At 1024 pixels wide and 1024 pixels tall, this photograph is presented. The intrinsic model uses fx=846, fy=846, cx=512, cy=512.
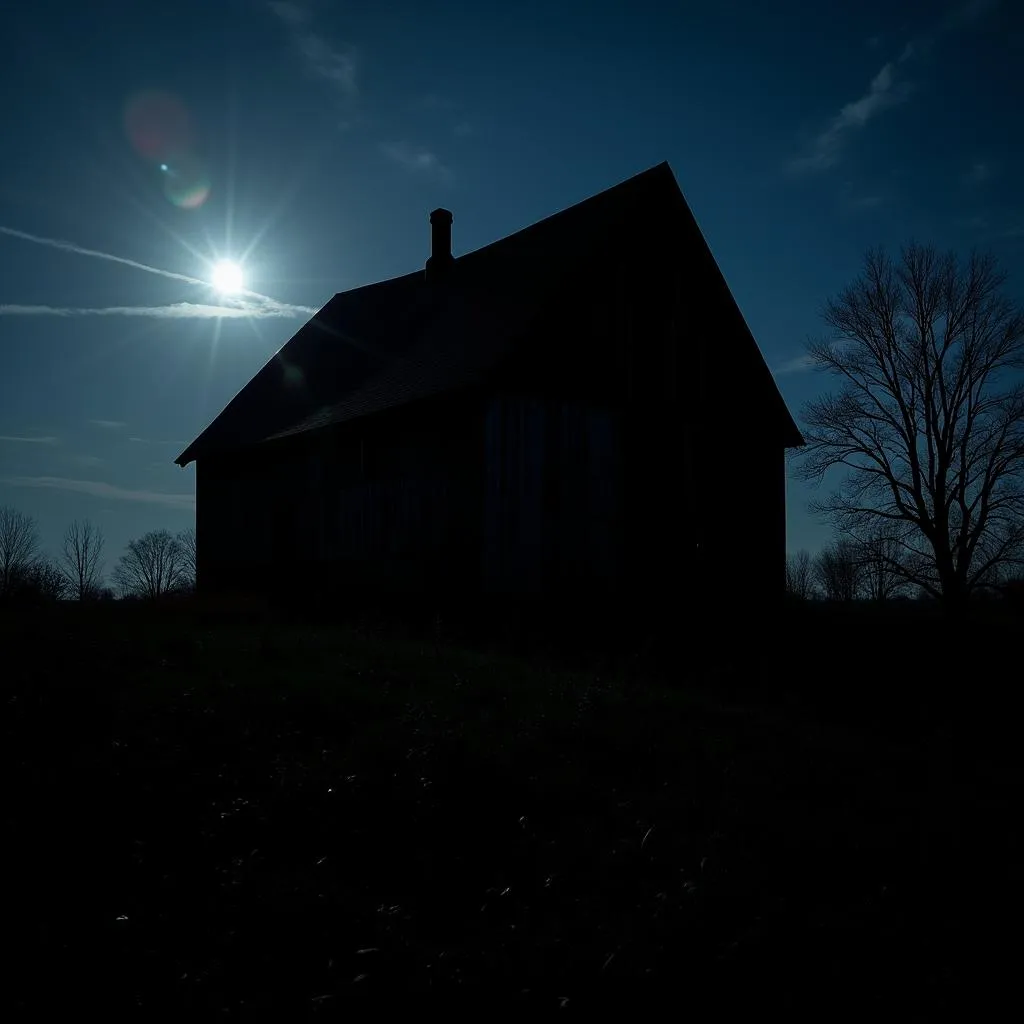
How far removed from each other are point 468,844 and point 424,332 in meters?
16.8

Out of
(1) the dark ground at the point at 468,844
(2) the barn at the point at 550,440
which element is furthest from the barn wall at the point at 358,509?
(1) the dark ground at the point at 468,844

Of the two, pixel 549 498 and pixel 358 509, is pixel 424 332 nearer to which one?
pixel 358 509

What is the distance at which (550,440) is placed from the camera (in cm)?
1711

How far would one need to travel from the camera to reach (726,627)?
57.6ft

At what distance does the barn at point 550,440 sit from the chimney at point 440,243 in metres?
0.94

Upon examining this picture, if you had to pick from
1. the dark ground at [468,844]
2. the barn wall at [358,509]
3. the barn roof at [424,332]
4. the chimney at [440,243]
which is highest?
the chimney at [440,243]

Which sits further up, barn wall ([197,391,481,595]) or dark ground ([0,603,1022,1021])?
barn wall ([197,391,481,595])

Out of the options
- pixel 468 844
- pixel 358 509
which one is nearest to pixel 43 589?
pixel 358 509

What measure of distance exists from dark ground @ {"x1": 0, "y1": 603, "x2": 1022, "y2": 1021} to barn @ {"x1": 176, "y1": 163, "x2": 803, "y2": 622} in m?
6.75

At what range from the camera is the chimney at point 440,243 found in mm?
24203

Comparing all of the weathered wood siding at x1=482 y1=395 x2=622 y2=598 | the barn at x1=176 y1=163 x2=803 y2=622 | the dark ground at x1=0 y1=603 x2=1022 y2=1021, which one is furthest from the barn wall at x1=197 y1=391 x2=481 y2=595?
the dark ground at x1=0 y1=603 x2=1022 y2=1021

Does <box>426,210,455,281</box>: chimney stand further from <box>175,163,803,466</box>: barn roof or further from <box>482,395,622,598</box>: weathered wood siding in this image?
<box>482,395,622,598</box>: weathered wood siding

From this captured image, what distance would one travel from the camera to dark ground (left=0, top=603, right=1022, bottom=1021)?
432 centimetres

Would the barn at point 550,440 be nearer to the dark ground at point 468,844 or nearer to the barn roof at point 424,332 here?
the barn roof at point 424,332
